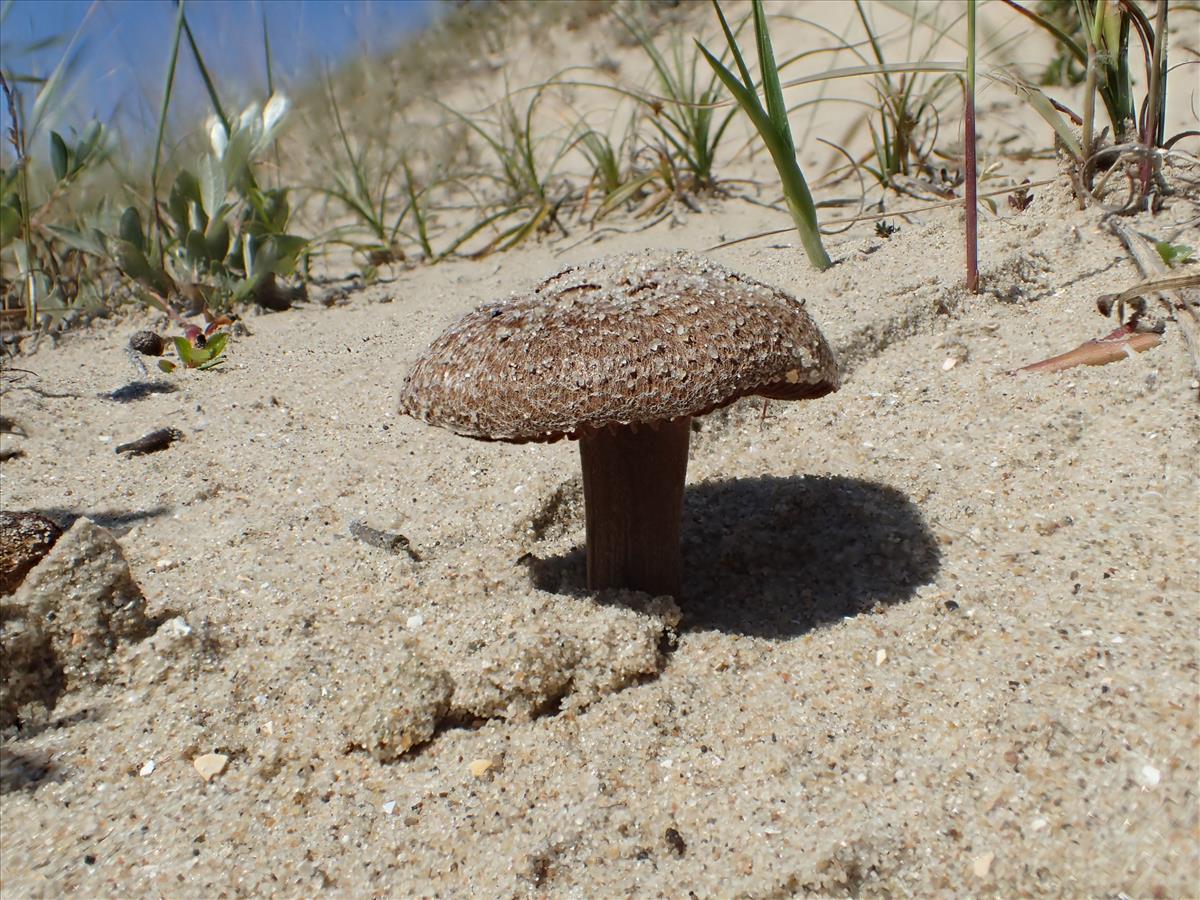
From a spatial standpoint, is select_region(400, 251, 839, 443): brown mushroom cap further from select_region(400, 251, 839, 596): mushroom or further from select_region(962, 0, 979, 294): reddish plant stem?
select_region(962, 0, 979, 294): reddish plant stem

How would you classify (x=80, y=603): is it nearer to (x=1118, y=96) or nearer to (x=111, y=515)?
(x=111, y=515)

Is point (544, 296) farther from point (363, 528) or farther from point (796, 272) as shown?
point (796, 272)

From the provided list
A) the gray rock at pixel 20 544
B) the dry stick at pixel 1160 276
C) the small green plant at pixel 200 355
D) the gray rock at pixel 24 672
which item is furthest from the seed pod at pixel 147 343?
the dry stick at pixel 1160 276

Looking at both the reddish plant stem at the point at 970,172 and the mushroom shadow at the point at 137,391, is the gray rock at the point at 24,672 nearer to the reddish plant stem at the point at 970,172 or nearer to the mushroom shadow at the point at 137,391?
the mushroom shadow at the point at 137,391

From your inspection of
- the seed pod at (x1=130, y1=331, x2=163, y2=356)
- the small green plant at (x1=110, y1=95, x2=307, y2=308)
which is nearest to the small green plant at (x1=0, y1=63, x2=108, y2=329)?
the small green plant at (x1=110, y1=95, x2=307, y2=308)

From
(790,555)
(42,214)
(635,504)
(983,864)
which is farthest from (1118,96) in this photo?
(42,214)
